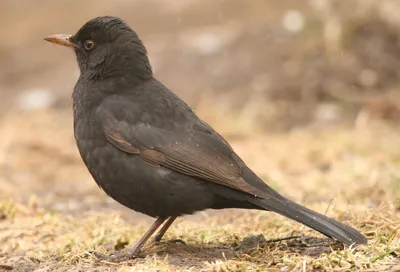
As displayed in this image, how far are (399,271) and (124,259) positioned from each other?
1.78 metres

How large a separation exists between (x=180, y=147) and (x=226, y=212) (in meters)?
2.07

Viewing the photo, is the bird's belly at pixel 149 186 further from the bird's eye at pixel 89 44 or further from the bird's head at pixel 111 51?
the bird's eye at pixel 89 44

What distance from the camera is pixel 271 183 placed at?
792cm

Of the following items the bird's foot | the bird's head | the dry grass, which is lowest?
the bird's foot

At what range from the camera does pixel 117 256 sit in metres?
5.29

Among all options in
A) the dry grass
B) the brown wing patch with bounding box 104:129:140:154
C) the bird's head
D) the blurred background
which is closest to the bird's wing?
the brown wing patch with bounding box 104:129:140:154

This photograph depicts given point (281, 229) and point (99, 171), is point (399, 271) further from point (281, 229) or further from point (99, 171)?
point (99, 171)

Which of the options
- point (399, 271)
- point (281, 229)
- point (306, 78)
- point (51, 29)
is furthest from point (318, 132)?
point (51, 29)

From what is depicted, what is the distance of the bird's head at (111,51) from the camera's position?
18.8 ft

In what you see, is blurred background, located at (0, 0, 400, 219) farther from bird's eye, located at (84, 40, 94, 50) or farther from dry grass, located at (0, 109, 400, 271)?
bird's eye, located at (84, 40, 94, 50)

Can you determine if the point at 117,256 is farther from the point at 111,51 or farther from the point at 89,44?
the point at 89,44

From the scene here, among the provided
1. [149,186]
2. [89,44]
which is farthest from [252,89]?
[149,186]

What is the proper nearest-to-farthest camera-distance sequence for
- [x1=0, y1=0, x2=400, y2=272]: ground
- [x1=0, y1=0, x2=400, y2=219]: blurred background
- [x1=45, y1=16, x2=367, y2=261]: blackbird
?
[x1=45, y1=16, x2=367, y2=261]: blackbird → [x1=0, y1=0, x2=400, y2=272]: ground → [x1=0, y1=0, x2=400, y2=219]: blurred background

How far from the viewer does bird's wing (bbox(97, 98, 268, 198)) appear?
17.1 ft
